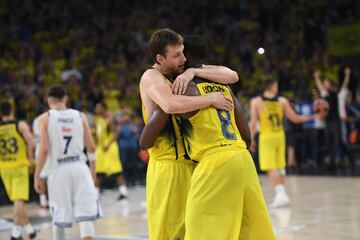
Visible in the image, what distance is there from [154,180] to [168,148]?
0.88ft

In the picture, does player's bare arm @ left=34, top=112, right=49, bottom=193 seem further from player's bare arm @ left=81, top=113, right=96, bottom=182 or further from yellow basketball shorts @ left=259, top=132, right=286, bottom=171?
yellow basketball shorts @ left=259, top=132, right=286, bottom=171

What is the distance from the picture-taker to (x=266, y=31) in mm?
25703

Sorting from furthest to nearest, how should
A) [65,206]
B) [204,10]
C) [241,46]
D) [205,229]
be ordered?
[204,10]
[241,46]
[65,206]
[205,229]

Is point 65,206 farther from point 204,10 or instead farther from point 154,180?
point 204,10

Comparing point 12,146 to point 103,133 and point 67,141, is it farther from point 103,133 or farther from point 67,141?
point 103,133

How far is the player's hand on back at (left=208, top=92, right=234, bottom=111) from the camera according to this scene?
206 inches

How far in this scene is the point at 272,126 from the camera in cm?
1298

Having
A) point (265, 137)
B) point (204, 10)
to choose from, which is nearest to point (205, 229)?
point (265, 137)

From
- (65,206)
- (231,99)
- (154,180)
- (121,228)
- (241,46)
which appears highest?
(241,46)

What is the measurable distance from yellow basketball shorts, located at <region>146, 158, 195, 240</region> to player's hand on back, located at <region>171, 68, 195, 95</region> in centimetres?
70

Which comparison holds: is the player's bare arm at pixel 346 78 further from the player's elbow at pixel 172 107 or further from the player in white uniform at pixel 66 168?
the player's elbow at pixel 172 107

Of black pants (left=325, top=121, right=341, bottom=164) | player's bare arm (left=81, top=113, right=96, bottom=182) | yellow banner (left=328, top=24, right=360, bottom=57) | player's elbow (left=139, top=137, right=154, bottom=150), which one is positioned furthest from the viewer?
yellow banner (left=328, top=24, right=360, bottom=57)

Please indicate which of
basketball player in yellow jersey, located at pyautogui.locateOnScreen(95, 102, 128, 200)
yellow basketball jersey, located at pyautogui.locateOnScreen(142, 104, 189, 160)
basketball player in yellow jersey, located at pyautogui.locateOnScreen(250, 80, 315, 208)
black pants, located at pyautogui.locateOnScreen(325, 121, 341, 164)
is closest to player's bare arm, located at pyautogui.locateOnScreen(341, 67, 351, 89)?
black pants, located at pyautogui.locateOnScreen(325, 121, 341, 164)

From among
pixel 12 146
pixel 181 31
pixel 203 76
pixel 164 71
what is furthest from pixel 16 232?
pixel 181 31
